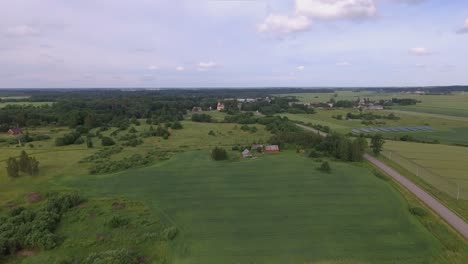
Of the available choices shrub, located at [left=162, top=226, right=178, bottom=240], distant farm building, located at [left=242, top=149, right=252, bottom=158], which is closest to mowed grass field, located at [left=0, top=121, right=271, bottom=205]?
distant farm building, located at [left=242, top=149, right=252, bottom=158]

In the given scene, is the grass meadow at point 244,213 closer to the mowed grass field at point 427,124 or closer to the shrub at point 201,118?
the mowed grass field at point 427,124

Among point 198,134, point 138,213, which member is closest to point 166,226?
point 138,213

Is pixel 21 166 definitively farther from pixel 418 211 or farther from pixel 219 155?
→ pixel 418 211

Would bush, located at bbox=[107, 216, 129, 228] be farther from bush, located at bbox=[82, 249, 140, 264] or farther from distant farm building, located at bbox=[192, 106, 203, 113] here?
distant farm building, located at bbox=[192, 106, 203, 113]

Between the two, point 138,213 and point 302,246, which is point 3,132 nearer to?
point 138,213

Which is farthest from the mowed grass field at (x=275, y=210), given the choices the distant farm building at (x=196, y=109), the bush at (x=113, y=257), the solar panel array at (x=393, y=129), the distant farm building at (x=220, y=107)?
the distant farm building at (x=220, y=107)

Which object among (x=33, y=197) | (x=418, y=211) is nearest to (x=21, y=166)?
(x=33, y=197)
